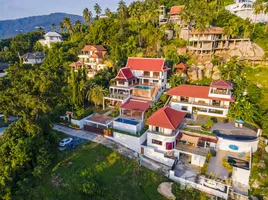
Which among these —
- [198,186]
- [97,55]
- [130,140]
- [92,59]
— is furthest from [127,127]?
[92,59]

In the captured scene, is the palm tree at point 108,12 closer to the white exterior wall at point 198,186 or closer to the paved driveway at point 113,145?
the paved driveway at point 113,145

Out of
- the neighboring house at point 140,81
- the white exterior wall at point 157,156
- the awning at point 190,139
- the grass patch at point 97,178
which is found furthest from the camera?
the neighboring house at point 140,81

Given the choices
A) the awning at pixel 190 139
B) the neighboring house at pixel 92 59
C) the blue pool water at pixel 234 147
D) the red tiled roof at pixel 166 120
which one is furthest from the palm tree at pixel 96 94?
the blue pool water at pixel 234 147

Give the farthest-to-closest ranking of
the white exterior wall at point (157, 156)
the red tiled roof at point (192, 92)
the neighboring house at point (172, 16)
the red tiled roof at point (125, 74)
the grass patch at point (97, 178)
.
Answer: the neighboring house at point (172, 16) < the red tiled roof at point (125, 74) < the red tiled roof at point (192, 92) < the white exterior wall at point (157, 156) < the grass patch at point (97, 178)

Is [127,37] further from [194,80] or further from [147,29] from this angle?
[194,80]

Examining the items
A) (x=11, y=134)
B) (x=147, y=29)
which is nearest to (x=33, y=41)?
(x=147, y=29)

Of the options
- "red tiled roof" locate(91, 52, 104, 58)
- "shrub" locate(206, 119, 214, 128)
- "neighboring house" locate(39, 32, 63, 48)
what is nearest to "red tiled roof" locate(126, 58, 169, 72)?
"red tiled roof" locate(91, 52, 104, 58)
